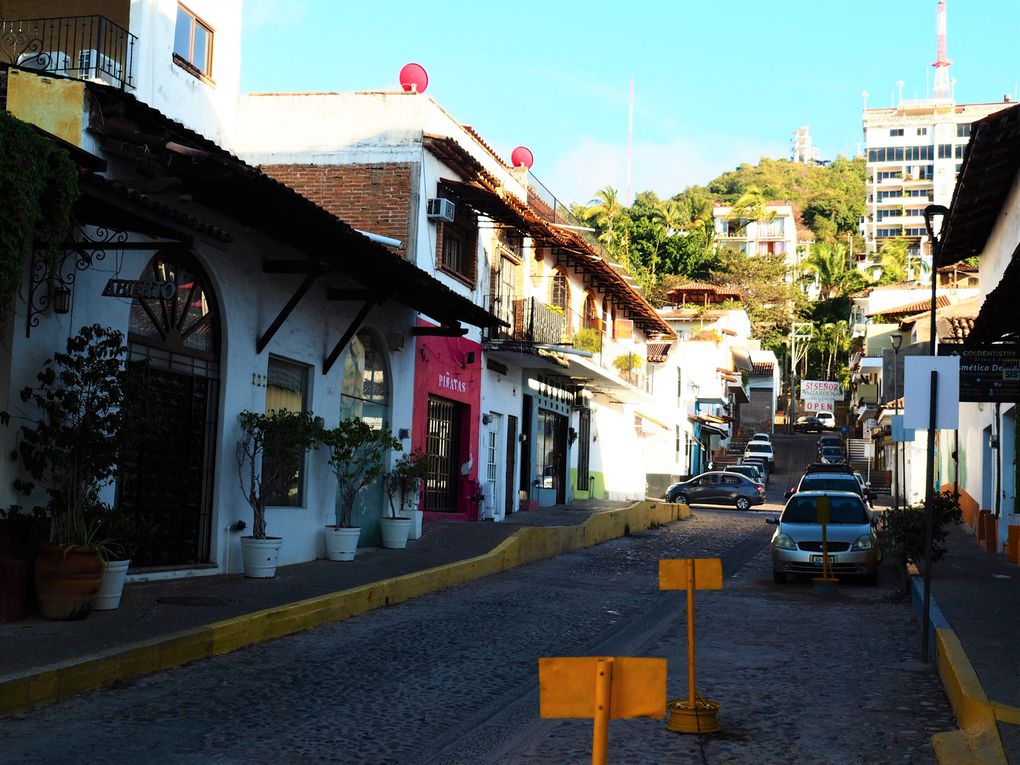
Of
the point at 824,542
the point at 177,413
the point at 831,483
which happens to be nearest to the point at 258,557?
the point at 177,413

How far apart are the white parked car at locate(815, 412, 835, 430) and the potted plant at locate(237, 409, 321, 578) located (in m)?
73.8

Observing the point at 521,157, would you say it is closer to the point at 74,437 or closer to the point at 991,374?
the point at 991,374

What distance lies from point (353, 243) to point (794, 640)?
22.5ft

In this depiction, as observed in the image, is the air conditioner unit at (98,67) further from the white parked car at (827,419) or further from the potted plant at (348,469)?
the white parked car at (827,419)

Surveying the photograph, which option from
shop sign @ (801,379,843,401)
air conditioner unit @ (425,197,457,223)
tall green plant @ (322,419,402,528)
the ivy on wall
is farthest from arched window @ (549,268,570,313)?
shop sign @ (801,379,843,401)

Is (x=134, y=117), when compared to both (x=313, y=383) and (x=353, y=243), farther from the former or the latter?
(x=313, y=383)

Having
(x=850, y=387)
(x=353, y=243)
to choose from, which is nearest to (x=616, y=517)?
(x=353, y=243)

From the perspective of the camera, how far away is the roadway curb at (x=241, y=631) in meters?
7.40

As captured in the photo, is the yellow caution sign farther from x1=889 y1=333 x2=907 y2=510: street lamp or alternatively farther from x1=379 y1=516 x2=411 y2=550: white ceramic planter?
x1=889 y1=333 x2=907 y2=510: street lamp

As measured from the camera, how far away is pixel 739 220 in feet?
371

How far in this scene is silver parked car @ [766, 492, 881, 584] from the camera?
56.6ft

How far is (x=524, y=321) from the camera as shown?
86.4 ft

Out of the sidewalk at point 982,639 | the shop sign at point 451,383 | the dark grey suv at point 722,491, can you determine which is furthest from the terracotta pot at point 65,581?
the dark grey suv at point 722,491

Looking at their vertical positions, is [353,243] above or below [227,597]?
above
